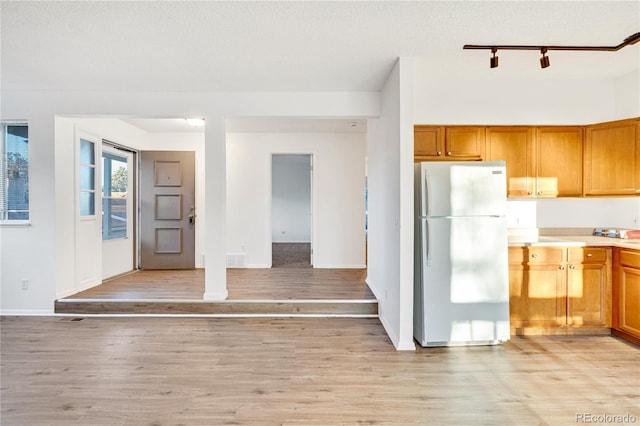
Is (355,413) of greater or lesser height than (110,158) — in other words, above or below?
below

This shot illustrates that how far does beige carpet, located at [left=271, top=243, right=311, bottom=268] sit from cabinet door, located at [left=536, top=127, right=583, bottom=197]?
154 inches

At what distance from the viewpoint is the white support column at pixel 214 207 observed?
381 cm

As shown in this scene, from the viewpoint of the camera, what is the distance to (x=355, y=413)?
6.52 ft

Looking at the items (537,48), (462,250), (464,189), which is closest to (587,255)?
(462,250)

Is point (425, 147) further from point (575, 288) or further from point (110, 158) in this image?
point (110, 158)

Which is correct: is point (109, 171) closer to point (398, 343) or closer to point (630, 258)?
point (398, 343)

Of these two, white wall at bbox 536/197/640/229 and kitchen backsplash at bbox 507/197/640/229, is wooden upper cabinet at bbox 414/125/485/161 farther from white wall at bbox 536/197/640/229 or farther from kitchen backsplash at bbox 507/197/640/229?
white wall at bbox 536/197/640/229

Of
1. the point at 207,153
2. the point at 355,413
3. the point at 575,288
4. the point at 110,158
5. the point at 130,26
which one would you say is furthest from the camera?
the point at 110,158

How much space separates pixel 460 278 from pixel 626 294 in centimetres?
162

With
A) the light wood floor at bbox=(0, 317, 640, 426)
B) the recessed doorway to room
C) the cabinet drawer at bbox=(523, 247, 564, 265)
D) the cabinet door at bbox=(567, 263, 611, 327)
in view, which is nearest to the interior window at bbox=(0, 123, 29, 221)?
the light wood floor at bbox=(0, 317, 640, 426)

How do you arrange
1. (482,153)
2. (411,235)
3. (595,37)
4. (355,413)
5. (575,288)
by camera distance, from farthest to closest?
(482,153)
(575,288)
(411,235)
(595,37)
(355,413)

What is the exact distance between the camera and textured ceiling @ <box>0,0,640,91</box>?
7.11ft

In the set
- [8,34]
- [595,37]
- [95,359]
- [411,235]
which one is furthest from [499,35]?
[95,359]

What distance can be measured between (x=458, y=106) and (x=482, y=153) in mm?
588
